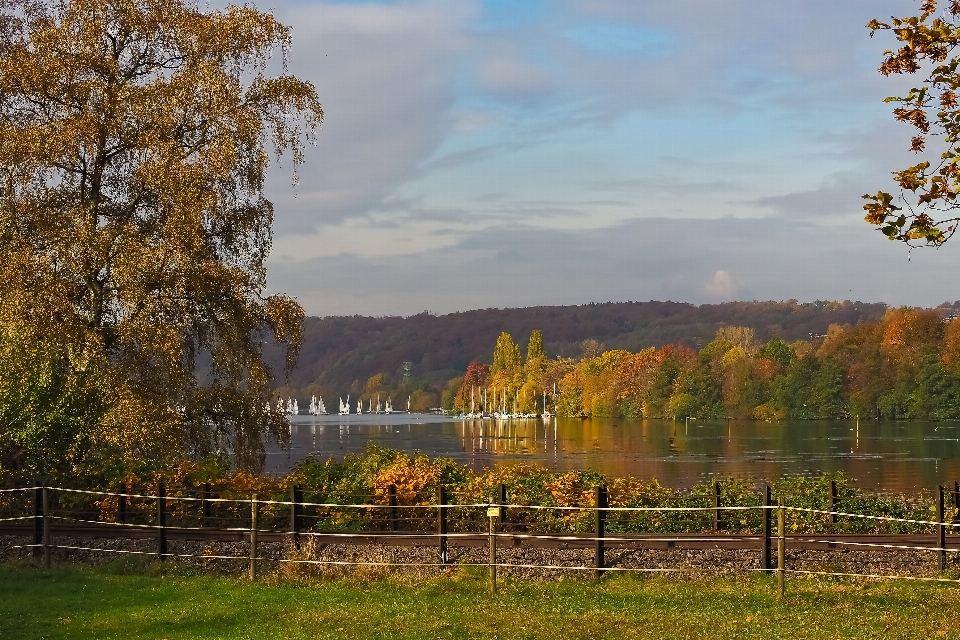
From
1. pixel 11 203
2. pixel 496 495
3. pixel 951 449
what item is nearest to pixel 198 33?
pixel 11 203

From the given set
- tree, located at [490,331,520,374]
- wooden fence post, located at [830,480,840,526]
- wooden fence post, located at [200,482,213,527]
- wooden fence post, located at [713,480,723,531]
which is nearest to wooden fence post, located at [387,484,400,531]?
wooden fence post, located at [200,482,213,527]

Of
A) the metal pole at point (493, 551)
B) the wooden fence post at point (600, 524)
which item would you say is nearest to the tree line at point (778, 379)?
the wooden fence post at point (600, 524)

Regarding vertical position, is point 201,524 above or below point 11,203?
below

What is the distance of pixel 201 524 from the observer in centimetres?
2289

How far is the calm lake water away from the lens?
6109 cm

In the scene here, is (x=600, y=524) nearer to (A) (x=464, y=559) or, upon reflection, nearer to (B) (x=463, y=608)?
(A) (x=464, y=559)

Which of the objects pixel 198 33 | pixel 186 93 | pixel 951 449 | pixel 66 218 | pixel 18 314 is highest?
pixel 198 33

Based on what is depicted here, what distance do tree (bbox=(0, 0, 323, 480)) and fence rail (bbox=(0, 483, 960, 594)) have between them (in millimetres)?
2446

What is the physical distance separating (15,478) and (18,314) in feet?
11.8

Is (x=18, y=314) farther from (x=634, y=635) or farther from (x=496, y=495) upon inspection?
(x=634, y=635)

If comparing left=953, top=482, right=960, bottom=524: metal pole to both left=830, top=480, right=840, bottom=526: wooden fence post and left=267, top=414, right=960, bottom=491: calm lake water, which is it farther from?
left=267, top=414, right=960, bottom=491: calm lake water

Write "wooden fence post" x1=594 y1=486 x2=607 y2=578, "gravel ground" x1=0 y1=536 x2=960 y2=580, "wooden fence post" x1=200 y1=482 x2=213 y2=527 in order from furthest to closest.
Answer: "wooden fence post" x1=200 y1=482 x2=213 y2=527 < "gravel ground" x1=0 y1=536 x2=960 y2=580 < "wooden fence post" x1=594 y1=486 x2=607 y2=578

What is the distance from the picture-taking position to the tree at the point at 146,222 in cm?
2431

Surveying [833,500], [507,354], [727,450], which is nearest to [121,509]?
[833,500]
